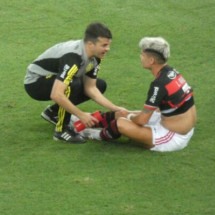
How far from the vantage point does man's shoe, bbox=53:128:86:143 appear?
5609mm

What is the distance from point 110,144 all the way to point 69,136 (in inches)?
13.7

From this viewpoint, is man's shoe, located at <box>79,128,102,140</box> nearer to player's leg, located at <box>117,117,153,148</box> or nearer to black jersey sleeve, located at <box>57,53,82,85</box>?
player's leg, located at <box>117,117,153,148</box>

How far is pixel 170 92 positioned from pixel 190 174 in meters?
0.66

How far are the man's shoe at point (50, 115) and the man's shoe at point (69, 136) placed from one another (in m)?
0.29

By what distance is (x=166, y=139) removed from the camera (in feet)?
17.6

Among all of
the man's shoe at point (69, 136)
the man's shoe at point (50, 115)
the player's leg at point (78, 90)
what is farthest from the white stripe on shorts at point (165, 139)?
the man's shoe at point (50, 115)

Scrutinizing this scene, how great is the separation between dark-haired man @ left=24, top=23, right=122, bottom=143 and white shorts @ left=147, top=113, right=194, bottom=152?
1.61ft

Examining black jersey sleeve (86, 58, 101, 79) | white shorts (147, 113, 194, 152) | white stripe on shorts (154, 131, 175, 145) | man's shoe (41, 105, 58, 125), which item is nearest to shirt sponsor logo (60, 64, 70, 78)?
black jersey sleeve (86, 58, 101, 79)

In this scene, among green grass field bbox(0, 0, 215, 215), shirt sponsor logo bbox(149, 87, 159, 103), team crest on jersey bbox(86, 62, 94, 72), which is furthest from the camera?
team crest on jersey bbox(86, 62, 94, 72)

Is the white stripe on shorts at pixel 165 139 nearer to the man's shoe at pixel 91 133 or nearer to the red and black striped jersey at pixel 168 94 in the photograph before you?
the red and black striped jersey at pixel 168 94

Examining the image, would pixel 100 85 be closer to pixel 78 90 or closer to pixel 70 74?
pixel 78 90

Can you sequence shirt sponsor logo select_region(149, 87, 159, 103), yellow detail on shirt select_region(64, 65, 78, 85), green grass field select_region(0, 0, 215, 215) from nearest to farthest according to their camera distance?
green grass field select_region(0, 0, 215, 215) → shirt sponsor logo select_region(149, 87, 159, 103) → yellow detail on shirt select_region(64, 65, 78, 85)

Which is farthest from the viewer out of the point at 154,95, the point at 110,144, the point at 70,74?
the point at 110,144

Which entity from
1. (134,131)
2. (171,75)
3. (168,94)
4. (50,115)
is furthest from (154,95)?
(50,115)
